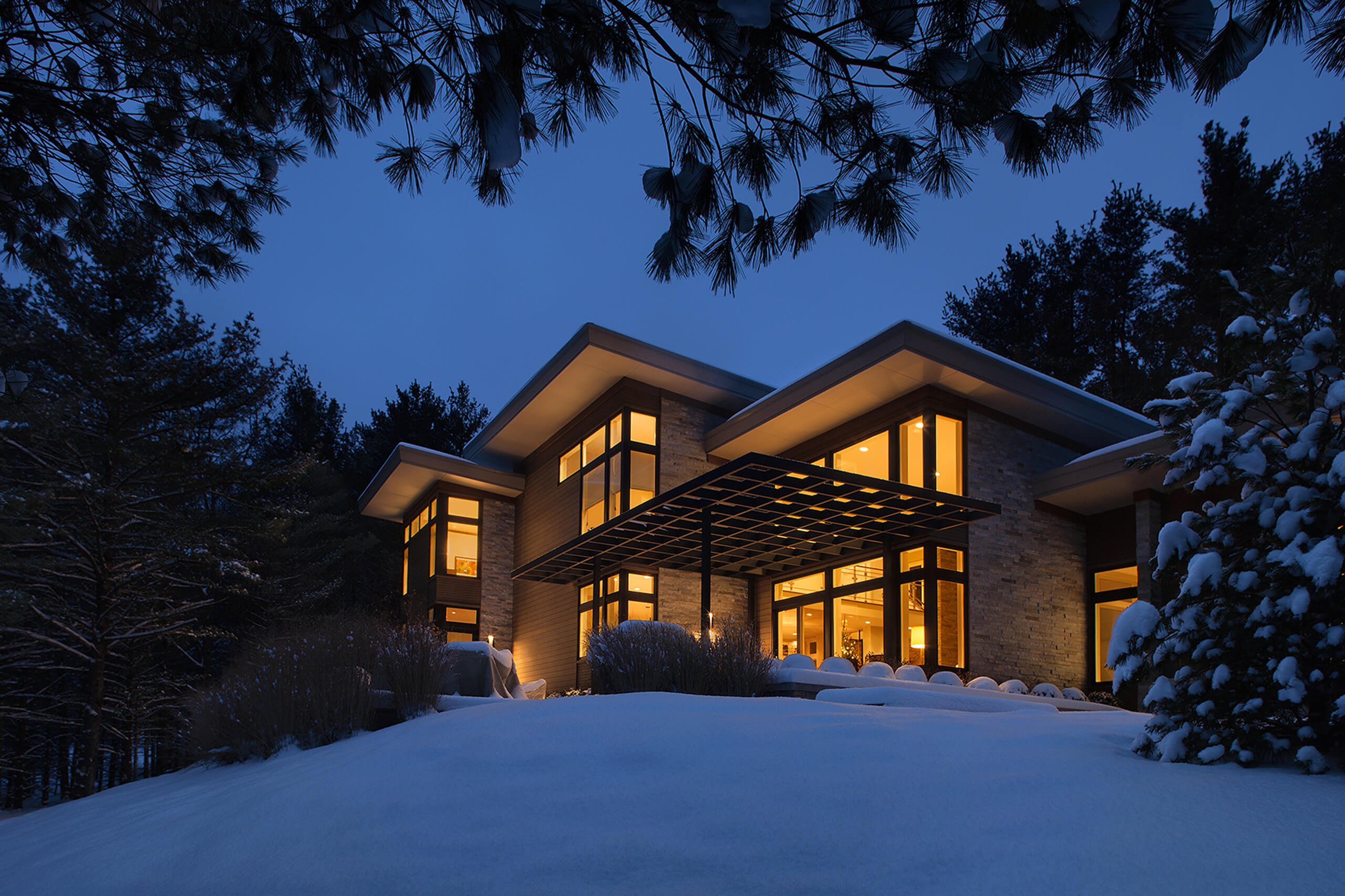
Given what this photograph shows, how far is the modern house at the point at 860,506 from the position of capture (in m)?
12.2

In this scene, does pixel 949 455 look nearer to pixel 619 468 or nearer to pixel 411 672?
pixel 619 468

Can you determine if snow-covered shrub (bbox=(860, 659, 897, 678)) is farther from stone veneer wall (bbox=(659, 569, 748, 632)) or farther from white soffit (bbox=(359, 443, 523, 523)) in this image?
white soffit (bbox=(359, 443, 523, 523))

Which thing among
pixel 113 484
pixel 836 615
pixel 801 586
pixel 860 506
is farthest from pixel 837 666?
pixel 113 484

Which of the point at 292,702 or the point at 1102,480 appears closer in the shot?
the point at 292,702

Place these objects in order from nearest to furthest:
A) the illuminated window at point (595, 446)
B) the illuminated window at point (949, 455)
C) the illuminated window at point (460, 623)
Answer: the illuminated window at point (949, 455)
the illuminated window at point (595, 446)
the illuminated window at point (460, 623)

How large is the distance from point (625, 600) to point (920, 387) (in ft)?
20.9

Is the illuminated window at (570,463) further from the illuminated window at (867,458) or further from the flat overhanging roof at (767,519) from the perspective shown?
the illuminated window at (867,458)

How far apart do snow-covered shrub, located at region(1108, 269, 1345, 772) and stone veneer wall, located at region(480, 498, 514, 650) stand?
57.8 feet

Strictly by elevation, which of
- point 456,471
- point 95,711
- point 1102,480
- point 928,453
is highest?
point 456,471

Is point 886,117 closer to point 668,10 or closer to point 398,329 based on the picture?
point 668,10

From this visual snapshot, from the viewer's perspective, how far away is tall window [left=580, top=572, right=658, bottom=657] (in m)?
15.1

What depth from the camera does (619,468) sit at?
1591cm

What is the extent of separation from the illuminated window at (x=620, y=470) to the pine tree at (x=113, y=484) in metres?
6.18

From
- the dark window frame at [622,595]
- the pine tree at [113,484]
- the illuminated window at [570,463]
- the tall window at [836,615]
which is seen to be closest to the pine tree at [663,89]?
the pine tree at [113,484]
